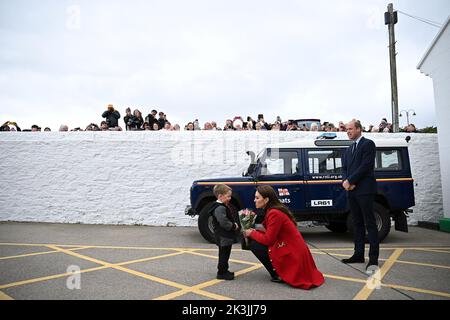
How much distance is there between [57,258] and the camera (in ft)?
17.3

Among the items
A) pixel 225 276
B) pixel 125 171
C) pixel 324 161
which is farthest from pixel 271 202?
pixel 125 171

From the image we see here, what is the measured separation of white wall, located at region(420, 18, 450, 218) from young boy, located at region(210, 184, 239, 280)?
25.0ft

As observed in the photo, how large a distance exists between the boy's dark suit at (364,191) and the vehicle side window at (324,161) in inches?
76.0

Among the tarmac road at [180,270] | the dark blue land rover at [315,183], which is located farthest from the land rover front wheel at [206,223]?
the tarmac road at [180,270]

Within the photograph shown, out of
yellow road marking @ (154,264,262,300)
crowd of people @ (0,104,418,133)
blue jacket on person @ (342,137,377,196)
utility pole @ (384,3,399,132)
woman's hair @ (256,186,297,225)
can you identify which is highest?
utility pole @ (384,3,399,132)

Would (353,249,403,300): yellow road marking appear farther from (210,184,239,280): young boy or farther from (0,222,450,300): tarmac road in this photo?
(210,184,239,280): young boy

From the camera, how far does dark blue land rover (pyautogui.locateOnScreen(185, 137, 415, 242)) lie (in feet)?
21.8

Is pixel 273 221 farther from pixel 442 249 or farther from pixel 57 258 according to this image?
pixel 442 249

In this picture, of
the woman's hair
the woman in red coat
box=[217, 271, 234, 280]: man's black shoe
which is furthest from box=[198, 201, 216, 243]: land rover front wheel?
the woman's hair

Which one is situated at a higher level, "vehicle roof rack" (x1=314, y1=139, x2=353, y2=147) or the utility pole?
the utility pole

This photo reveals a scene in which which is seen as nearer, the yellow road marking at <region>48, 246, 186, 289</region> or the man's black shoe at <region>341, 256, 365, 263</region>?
the yellow road marking at <region>48, 246, 186, 289</region>

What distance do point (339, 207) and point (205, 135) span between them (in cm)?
506

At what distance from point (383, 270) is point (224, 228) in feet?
8.36
